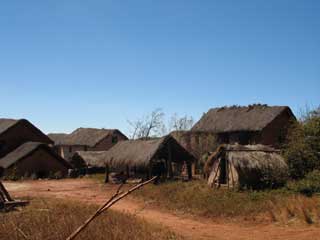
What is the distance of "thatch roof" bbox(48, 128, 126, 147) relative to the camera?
65000 mm

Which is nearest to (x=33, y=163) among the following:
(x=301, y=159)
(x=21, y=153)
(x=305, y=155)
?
(x=21, y=153)

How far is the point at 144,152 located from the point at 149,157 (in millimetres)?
1414

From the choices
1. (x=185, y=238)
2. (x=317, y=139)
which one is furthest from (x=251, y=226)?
(x=317, y=139)

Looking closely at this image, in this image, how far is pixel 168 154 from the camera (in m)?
29.1

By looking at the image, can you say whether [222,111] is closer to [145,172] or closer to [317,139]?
[145,172]

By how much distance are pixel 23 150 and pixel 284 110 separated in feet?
85.0

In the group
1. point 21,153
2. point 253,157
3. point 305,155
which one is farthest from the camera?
point 21,153

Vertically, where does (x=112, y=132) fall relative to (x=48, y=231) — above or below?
above

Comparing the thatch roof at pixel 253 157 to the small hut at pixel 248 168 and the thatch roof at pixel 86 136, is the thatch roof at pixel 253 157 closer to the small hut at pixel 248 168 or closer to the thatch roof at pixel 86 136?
the small hut at pixel 248 168

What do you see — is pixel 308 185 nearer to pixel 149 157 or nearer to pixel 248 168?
pixel 248 168

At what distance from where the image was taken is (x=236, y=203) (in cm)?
1770

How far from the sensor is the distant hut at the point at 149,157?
2797 cm

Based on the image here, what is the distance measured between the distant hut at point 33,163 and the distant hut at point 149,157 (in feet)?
32.1

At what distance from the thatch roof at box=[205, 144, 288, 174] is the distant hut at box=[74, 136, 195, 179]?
6.32m
